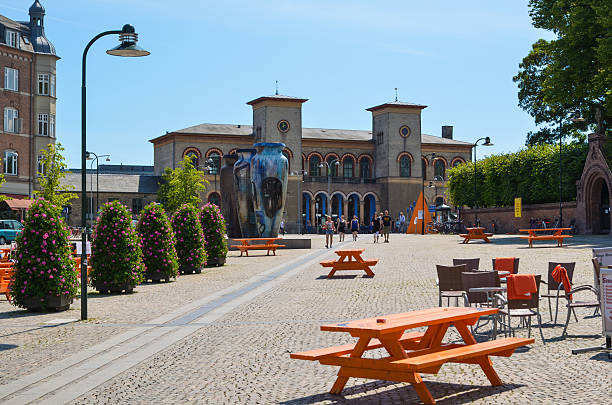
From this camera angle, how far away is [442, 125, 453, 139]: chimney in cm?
10356

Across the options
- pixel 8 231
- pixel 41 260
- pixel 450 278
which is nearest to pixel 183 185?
pixel 8 231

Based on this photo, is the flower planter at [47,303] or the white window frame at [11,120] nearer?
the flower planter at [47,303]

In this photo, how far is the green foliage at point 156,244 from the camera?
18539mm

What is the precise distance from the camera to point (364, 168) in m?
89.3

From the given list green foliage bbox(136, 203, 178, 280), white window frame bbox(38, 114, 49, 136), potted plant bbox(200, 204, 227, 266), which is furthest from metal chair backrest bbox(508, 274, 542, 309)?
white window frame bbox(38, 114, 49, 136)

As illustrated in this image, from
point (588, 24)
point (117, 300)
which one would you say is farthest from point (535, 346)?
point (588, 24)

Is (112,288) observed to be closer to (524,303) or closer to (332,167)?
(524,303)

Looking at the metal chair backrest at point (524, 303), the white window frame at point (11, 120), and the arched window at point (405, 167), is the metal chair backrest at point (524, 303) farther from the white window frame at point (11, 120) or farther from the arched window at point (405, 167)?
the arched window at point (405, 167)

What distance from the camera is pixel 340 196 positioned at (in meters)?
86.2

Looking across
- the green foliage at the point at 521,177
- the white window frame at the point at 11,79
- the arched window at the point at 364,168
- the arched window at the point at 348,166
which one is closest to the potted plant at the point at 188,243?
the green foliage at the point at 521,177

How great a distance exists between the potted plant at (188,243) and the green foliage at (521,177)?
3516 cm

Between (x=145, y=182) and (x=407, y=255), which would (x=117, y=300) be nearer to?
(x=407, y=255)

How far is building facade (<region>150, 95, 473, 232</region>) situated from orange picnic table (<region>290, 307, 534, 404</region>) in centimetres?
7213

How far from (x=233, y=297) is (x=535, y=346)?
7372 millimetres
